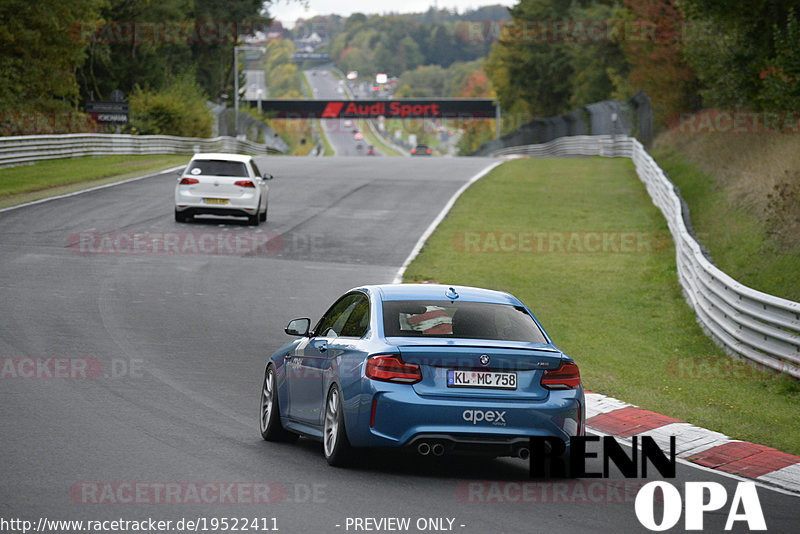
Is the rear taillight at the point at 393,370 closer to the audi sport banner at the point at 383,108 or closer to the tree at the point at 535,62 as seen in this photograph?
the tree at the point at 535,62

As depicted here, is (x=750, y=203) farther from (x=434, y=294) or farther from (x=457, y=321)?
(x=457, y=321)

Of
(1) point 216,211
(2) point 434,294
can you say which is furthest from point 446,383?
(1) point 216,211

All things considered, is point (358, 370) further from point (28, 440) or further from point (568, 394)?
point (28, 440)

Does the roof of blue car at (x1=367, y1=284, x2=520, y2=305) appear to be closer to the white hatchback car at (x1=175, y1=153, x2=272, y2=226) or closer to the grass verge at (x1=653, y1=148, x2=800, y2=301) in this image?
the grass verge at (x1=653, y1=148, x2=800, y2=301)

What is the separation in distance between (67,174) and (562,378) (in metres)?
32.6

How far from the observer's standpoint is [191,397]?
439 inches

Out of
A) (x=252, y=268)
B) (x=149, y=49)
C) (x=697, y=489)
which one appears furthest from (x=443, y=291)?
(x=149, y=49)

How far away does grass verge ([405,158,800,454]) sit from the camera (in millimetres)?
12258

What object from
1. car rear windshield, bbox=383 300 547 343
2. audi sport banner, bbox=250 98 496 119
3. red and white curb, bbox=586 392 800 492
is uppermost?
car rear windshield, bbox=383 300 547 343

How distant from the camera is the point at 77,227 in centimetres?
2633

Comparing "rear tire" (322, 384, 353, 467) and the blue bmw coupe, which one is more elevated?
the blue bmw coupe

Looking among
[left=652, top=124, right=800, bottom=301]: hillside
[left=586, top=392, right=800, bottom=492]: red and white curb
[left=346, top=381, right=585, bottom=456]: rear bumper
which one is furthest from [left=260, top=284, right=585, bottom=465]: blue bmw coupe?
[left=652, top=124, right=800, bottom=301]: hillside

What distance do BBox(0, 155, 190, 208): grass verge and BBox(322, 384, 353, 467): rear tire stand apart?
22.8 m

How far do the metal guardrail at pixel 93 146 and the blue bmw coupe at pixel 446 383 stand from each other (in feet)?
107
